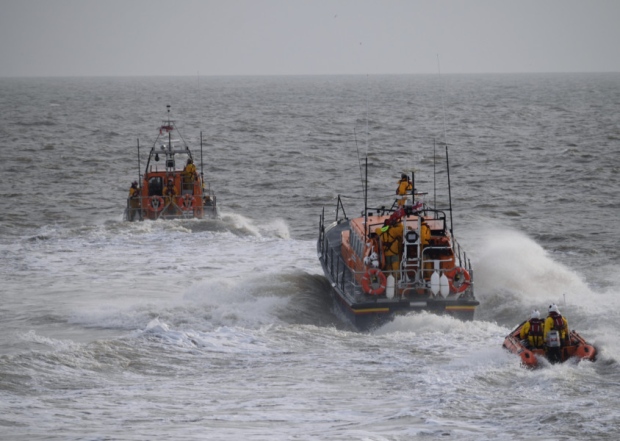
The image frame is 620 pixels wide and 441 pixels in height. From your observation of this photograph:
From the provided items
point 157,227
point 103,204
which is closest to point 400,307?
point 157,227

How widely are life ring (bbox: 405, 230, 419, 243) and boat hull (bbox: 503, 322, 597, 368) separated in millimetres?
3024

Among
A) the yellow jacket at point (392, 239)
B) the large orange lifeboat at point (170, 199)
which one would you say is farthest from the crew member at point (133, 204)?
the yellow jacket at point (392, 239)

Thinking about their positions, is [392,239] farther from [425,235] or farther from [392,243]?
[425,235]

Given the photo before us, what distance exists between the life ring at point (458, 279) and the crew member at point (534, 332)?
2.40m

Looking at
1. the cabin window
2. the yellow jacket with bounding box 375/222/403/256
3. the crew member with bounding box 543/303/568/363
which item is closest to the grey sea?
the crew member with bounding box 543/303/568/363

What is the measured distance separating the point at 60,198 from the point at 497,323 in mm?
21858

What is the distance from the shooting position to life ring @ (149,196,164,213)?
30.0 meters

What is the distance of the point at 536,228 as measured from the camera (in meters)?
30.1

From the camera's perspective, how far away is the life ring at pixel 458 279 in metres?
18.4

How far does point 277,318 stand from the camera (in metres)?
19.6

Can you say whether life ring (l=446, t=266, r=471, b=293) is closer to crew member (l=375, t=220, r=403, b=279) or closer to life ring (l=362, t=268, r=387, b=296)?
crew member (l=375, t=220, r=403, b=279)

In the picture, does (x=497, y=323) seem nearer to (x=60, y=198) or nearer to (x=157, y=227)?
(x=157, y=227)

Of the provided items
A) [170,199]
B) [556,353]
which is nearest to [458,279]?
[556,353]

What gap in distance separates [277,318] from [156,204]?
11437 mm
